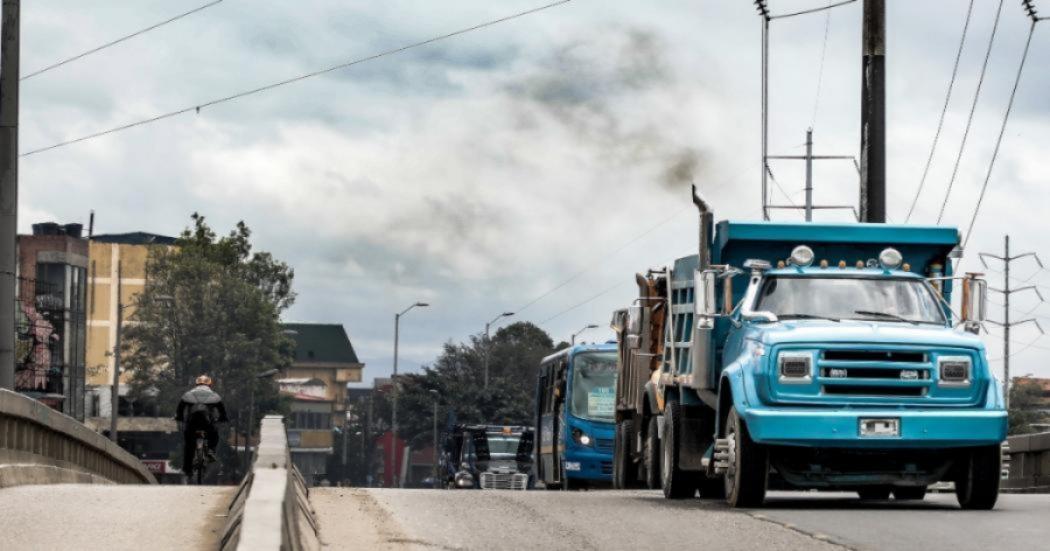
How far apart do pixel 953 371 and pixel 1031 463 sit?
532 inches

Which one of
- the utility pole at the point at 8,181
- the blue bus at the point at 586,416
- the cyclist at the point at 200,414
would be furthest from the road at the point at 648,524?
the blue bus at the point at 586,416

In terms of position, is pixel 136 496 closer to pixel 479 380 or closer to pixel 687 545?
pixel 687 545

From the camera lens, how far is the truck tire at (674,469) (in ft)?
61.1

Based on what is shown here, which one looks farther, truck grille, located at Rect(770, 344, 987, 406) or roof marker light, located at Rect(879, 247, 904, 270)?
roof marker light, located at Rect(879, 247, 904, 270)

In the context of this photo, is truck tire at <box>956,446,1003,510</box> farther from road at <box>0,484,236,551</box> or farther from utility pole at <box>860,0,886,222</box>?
utility pole at <box>860,0,886,222</box>

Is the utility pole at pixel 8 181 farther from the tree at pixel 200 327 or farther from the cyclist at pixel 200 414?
the tree at pixel 200 327

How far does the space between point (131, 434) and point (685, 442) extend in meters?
112

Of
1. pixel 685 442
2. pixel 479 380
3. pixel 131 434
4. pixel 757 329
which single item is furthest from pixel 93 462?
pixel 131 434

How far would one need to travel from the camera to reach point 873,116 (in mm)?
26281

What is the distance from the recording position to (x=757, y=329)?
16.4 meters

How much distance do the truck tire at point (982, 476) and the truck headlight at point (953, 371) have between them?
2.25 feet

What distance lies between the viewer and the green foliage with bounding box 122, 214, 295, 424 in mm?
106875

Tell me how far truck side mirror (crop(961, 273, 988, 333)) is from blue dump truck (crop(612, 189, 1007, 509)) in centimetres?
2

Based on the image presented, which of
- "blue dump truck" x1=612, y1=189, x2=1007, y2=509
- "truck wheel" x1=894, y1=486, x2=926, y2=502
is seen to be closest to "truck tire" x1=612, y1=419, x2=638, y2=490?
"blue dump truck" x1=612, y1=189, x2=1007, y2=509
